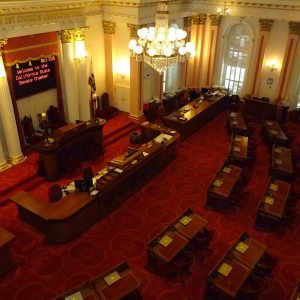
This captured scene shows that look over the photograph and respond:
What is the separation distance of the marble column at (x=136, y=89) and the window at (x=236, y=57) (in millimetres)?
4931

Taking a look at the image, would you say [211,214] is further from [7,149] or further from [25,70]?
[25,70]

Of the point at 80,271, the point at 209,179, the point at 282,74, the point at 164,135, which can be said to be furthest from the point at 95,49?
the point at 80,271

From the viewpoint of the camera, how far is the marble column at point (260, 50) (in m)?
13.5

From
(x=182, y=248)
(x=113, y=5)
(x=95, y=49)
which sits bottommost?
(x=182, y=248)

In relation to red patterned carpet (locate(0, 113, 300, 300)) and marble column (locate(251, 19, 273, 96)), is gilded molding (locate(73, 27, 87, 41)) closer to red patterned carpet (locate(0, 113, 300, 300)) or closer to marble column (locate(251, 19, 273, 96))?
red patterned carpet (locate(0, 113, 300, 300))

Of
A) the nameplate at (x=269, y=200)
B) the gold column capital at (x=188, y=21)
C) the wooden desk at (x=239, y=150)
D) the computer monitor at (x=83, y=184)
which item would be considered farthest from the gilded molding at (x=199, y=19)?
the computer monitor at (x=83, y=184)

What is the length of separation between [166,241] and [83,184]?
8.16ft

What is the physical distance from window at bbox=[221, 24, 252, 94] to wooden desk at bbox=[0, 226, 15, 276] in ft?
40.1

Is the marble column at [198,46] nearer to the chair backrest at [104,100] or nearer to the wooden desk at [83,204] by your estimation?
the chair backrest at [104,100]

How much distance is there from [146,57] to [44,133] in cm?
514

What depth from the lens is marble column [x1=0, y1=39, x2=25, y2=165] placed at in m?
9.33

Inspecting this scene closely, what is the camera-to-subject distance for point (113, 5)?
1174 centimetres

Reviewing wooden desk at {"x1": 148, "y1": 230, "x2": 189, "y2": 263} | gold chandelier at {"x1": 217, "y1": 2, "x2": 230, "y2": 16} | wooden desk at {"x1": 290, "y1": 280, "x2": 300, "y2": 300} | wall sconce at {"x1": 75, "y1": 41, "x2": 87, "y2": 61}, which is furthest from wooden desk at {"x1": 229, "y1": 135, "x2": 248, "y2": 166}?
wall sconce at {"x1": 75, "y1": 41, "x2": 87, "y2": 61}

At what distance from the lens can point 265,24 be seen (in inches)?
529
